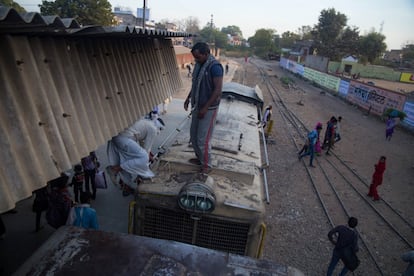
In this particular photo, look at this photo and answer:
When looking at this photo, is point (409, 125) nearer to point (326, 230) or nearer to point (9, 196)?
point (326, 230)

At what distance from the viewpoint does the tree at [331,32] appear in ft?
181

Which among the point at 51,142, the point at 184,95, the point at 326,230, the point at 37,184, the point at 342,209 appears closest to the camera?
the point at 37,184

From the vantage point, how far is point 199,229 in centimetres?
382

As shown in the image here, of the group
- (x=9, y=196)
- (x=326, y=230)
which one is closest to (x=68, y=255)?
(x=9, y=196)

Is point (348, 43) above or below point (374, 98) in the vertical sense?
above

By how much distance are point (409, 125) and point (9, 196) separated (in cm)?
2042

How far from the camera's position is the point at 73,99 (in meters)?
3.63

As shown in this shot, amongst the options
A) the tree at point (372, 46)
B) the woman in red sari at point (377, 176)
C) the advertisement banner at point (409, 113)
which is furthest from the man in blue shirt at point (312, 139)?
the tree at point (372, 46)

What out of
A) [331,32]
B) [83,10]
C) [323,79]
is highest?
[331,32]

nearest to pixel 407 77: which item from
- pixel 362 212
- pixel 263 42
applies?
pixel 362 212

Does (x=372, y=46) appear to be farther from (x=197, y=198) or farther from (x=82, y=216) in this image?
(x=82, y=216)

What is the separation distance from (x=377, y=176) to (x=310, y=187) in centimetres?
192

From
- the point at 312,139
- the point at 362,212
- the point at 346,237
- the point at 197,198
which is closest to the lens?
the point at 197,198

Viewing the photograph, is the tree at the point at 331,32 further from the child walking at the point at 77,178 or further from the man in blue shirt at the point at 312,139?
the child walking at the point at 77,178
